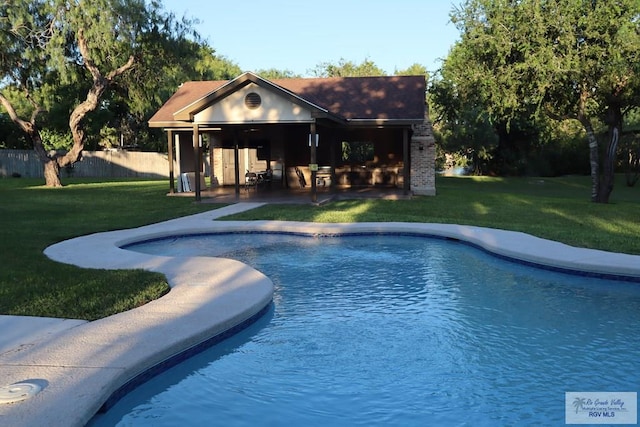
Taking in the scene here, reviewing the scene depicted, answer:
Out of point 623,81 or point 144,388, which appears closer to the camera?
point 144,388

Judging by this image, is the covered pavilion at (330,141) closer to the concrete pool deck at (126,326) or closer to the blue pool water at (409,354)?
the concrete pool deck at (126,326)

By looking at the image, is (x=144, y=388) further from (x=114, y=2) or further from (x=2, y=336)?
(x=114, y=2)

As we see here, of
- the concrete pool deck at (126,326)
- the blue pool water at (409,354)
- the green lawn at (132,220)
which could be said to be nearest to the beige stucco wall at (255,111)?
the green lawn at (132,220)

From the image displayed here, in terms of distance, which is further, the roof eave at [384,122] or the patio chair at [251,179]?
the patio chair at [251,179]

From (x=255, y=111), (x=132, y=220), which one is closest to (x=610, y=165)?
(x=255, y=111)

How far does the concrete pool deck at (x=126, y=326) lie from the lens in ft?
12.9

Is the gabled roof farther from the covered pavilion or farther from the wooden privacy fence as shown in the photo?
the wooden privacy fence

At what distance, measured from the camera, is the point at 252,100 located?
17094 mm

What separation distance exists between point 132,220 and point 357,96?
1176cm

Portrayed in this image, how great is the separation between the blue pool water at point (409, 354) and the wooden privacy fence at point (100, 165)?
29.7 metres

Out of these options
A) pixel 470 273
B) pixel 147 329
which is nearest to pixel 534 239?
pixel 470 273

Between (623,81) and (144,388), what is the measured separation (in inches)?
737

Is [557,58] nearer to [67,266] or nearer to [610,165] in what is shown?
[610,165]

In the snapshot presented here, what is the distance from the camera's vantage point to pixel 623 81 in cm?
1792
